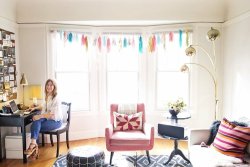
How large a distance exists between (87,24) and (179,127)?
258 cm

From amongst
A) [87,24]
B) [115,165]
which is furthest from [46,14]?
[115,165]

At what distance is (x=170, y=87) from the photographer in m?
4.85

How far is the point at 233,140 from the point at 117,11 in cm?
278

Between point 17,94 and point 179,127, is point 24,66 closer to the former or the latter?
point 17,94

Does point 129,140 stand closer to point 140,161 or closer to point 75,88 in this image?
point 140,161

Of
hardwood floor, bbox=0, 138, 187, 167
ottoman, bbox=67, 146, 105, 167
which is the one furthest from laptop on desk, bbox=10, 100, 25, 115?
ottoman, bbox=67, 146, 105, 167

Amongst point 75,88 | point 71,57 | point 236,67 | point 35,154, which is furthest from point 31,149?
point 236,67

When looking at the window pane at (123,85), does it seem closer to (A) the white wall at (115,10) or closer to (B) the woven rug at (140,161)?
(A) the white wall at (115,10)

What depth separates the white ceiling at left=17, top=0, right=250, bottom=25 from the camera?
4336 mm

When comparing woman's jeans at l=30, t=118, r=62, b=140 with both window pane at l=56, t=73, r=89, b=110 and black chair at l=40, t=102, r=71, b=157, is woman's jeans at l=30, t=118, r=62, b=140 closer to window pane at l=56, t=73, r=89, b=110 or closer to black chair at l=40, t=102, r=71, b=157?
black chair at l=40, t=102, r=71, b=157

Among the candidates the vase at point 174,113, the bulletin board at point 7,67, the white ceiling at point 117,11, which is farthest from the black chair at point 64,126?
the vase at point 174,113

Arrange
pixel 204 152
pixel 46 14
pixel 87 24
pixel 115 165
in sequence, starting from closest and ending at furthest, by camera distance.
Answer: pixel 204 152
pixel 115 165
pixel 46 14
pixel 87 24

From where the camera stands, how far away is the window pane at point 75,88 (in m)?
→ 4.79

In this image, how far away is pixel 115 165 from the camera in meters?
3.64
